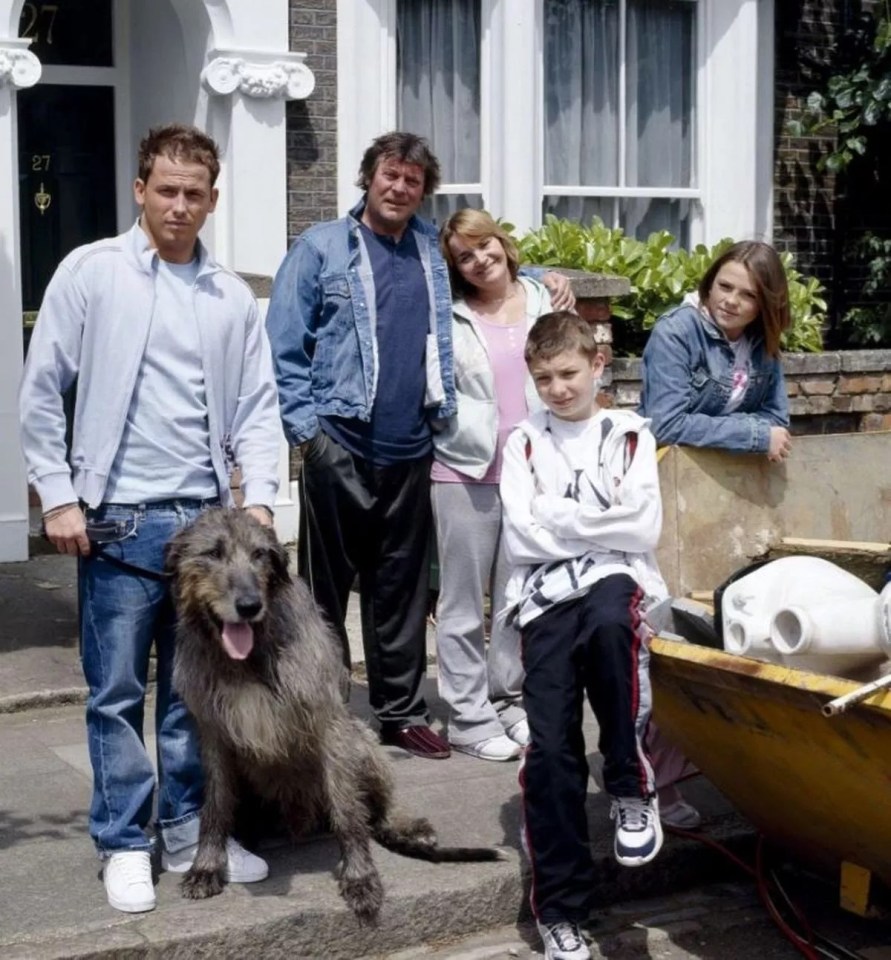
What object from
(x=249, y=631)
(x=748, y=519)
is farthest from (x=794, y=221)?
(x=249, y=631)

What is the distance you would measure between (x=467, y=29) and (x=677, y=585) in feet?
17.9

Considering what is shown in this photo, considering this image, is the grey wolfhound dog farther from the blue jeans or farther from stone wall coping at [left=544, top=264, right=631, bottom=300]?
stone wall coping at [left=544, top=264, right=631, bottom=300]

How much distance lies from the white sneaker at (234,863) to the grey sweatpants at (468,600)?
1358mm

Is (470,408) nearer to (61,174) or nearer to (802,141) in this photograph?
(61,174)

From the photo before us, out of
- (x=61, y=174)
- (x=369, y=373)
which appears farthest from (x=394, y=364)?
(x=61, y=174)

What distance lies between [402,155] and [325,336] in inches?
26.7

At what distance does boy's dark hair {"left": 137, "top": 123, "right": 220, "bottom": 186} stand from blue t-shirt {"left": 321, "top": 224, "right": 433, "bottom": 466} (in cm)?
123

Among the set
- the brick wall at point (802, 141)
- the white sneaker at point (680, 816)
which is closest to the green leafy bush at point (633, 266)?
the brick wall at point (802, 141)

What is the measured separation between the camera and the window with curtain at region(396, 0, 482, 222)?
10.1m

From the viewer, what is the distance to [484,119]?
403 inches

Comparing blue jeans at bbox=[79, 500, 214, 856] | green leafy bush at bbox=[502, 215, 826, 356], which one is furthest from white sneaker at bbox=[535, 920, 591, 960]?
green leafy bush at bbox=[502, 215, 826, 356]

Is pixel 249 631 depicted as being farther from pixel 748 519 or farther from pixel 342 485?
pixel 748 519

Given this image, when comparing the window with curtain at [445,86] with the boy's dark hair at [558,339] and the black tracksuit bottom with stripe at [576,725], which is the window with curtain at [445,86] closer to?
the boy's dark hair at [558,339]

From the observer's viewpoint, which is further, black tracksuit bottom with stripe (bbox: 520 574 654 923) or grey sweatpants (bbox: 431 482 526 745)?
grey sweatpants (bbox: 431 482 526 745)
